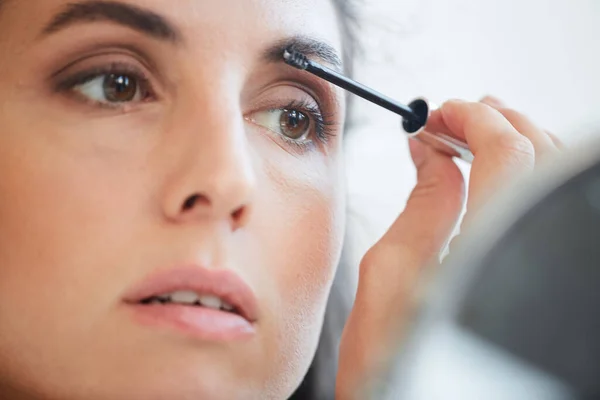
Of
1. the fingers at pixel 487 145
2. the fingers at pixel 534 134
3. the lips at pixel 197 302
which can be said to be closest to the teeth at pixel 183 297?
the lips at pixel 197 302

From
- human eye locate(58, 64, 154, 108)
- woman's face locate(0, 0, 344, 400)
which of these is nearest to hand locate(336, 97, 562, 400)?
woman's face locate(0, 0, 344, 400)

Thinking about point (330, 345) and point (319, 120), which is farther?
point (330, 345)

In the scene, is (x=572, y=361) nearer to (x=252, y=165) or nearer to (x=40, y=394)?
(x=252, y=165)

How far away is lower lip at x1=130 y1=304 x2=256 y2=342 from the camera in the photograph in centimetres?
52

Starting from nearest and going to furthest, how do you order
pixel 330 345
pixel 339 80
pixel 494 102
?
1. pixel 339 80
2. pixel 494 102
3. pixel 330 345

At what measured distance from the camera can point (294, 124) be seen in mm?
701

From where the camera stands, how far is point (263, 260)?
58 cm

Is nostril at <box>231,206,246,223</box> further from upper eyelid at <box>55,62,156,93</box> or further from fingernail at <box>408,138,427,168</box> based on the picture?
fingernail at <box>408,138,427,168</box>

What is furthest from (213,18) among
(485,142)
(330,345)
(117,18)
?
(330,345)

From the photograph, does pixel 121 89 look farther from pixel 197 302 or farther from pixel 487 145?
pixel 487 145

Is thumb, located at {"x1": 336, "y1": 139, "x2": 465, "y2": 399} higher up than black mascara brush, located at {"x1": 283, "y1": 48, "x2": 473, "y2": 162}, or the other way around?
black mascara brush, located at {"x1": 283, "y1": 48, "x2": 473, "y2": 162}

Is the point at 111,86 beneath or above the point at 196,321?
above

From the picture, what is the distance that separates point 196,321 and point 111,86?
24 cm

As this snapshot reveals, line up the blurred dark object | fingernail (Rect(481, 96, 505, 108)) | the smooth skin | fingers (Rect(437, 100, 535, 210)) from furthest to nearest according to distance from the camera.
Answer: fingernail (Rect(481, 96, 505, 108))
fingers (Rect(437, 100, 535, 210))
the smooth skin
the blurred dark object
